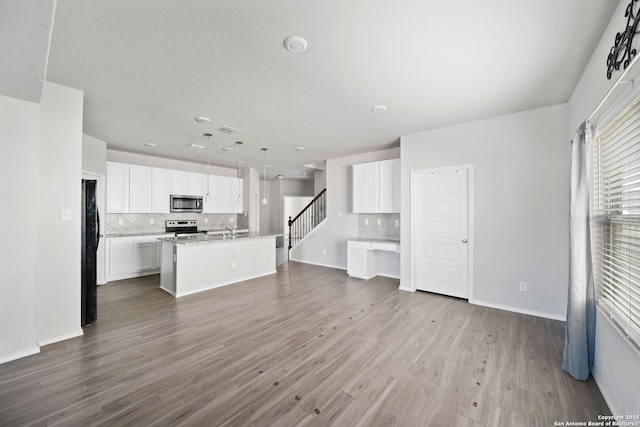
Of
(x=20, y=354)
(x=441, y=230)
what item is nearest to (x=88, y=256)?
(x=20, y=354)

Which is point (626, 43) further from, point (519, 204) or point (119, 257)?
point (119, 257)

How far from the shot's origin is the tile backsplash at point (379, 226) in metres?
5.53

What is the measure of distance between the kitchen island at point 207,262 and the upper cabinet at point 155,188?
113 cm

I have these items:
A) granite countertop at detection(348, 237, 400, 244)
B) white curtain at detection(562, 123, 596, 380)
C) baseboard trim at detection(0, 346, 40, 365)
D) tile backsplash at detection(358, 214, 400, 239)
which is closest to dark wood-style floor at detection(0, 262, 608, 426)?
baseboard trim at detection(0, 346, 40, 365)

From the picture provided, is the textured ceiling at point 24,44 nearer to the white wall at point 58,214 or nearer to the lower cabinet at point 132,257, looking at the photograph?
the white wall at point 58,214

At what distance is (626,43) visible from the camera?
1.61 m

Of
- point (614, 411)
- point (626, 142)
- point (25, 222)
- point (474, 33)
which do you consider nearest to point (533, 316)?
point (614, 411)

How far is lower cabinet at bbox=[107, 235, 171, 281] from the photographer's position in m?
5.07

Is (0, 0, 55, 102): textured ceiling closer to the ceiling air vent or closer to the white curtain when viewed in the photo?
the ceiling air vent

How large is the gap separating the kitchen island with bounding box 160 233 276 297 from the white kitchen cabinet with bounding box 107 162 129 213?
161cm

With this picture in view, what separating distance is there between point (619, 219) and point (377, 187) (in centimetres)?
366

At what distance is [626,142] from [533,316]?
2696 millimetres

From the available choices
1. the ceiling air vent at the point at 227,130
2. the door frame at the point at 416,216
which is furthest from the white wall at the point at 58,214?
the door frame at the point at 416,216

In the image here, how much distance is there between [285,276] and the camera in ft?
18.2
